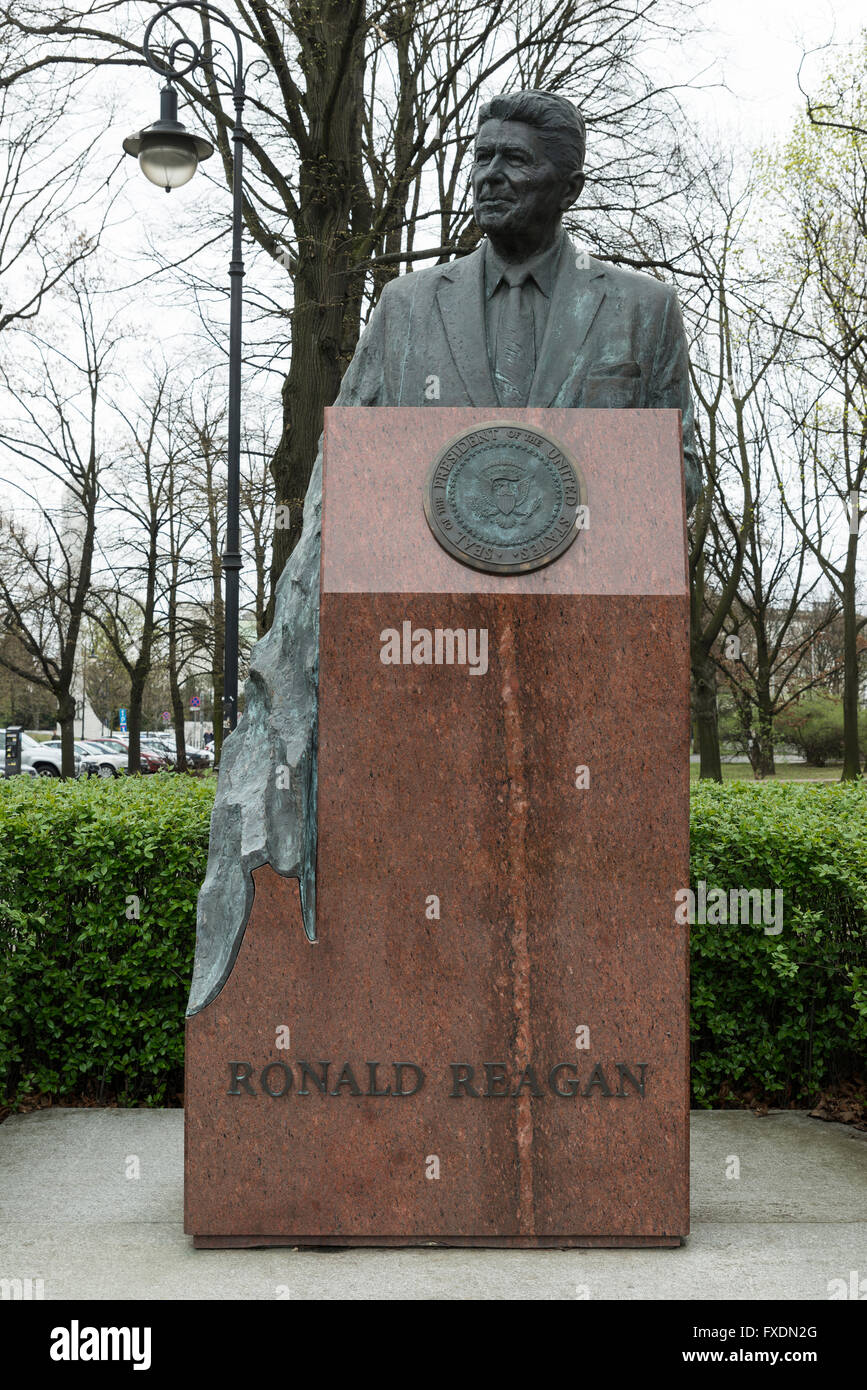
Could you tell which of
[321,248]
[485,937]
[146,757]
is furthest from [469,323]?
[146,757]

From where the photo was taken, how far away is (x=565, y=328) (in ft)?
15.7

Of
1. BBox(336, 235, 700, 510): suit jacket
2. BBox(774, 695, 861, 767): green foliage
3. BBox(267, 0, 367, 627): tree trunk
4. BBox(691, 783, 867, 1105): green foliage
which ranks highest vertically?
BBox(267, 0, 367, 627): tree trunk

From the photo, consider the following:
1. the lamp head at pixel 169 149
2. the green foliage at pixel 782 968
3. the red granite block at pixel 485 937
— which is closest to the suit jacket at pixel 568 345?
the red granite block at pixel 485 937

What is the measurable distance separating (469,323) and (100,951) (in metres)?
3.24

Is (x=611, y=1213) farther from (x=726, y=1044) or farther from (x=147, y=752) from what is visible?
(x=147, y=752)

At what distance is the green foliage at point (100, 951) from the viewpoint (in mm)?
6051

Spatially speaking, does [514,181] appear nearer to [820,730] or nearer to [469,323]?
[469,323]

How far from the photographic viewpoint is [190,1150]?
4.28m

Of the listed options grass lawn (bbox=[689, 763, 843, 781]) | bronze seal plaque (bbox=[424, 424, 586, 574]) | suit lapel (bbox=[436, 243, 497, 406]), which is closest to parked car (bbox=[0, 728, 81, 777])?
grass lawn (bbox=[689, 763, 843, 781])

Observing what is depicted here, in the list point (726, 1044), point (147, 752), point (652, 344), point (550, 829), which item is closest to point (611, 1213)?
point (550, 829)

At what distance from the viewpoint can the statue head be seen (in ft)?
15.3

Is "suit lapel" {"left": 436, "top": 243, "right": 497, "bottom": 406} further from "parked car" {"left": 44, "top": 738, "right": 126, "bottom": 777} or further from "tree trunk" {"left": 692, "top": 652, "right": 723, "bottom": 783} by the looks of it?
"parked car" {"left": 44, "top": 738, "right": 126, "bottom": 777}

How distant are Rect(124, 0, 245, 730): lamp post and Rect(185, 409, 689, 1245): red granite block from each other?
752 centimetres

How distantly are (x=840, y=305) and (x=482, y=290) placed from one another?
17.6 meters
